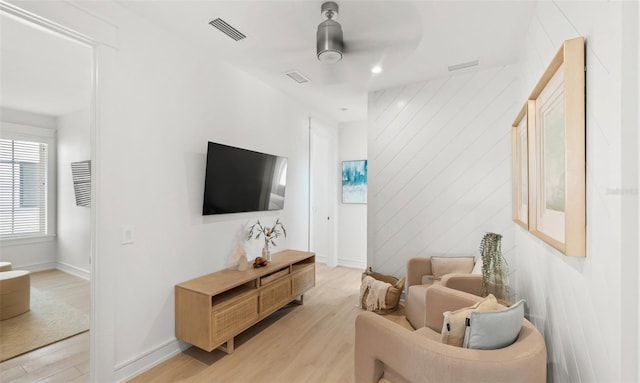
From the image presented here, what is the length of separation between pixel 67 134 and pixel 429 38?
5544 mm

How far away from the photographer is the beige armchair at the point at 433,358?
1197 mm

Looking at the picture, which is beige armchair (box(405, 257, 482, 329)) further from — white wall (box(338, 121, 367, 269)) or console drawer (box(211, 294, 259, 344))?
white wall (box(338, 121, 367, 269))

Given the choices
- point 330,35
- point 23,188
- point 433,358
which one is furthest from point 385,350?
point 23,188

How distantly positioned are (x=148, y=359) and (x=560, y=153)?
299cm

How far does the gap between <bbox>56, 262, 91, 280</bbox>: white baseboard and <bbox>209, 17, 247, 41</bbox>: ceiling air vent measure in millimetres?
4274

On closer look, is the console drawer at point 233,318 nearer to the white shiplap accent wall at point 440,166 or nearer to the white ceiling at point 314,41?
the white shiplap accent wall at point 440,166

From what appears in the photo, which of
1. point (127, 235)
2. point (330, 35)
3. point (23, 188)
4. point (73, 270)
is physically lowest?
point (73, 270)

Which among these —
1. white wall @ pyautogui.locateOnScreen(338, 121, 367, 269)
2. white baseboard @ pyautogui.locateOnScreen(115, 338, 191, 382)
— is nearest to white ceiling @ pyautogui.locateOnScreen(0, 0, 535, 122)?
white wall @ pyautogui.locateOnScreen(338, 121, 367, 269)

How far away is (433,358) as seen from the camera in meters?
1.30

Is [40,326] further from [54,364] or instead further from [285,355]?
[285,355]

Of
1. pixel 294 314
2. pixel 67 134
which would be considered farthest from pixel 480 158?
pixel 67 134

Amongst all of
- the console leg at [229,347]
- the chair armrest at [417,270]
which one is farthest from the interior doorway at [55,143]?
the chair armrest at [417,270]

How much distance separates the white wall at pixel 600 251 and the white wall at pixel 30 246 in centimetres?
666

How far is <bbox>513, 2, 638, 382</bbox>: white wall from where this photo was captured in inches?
34.6
